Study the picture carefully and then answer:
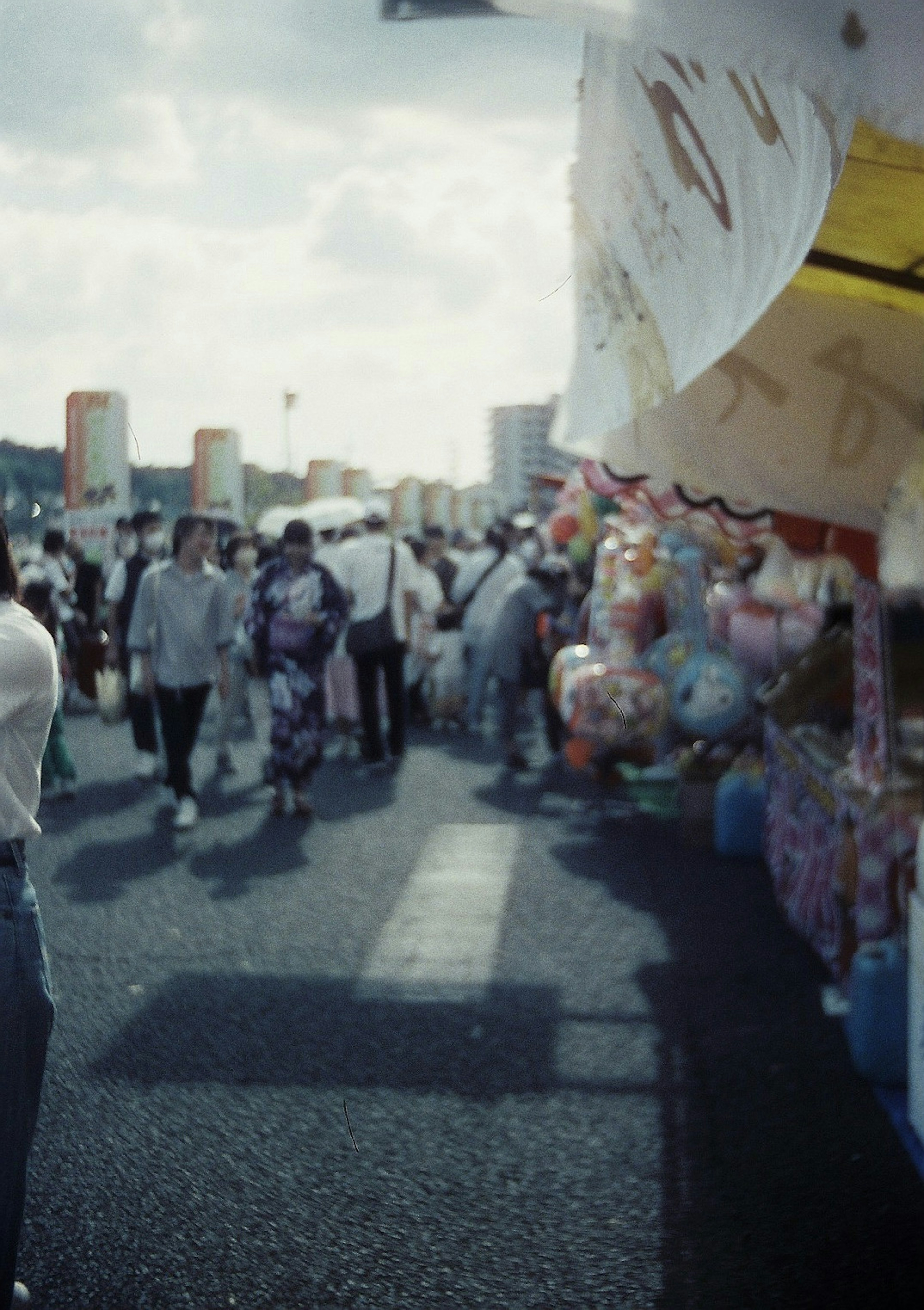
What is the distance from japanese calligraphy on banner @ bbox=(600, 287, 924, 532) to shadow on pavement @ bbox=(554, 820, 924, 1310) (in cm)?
181

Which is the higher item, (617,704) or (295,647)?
(295,647)

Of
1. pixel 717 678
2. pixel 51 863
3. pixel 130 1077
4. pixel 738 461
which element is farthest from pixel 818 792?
pixel 51 863

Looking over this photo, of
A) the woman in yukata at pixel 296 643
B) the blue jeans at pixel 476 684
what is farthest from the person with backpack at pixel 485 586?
the woman in yukata at pixel 296 643

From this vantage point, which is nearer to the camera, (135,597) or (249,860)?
(249,860)

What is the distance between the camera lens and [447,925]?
6.84 meters

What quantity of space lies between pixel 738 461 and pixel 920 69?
3.56m

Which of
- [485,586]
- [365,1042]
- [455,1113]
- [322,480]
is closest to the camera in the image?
[455,1113]

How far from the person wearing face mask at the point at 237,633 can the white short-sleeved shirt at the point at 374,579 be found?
0.77 m

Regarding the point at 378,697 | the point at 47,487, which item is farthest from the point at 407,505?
the point at 47,487

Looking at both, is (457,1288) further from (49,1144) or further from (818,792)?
(818,792)

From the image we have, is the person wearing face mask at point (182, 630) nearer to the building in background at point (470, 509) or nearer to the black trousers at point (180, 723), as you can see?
the black trousers at point (180, 723)

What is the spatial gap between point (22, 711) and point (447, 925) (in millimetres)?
4102

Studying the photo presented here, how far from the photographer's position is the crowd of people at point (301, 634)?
8883mm

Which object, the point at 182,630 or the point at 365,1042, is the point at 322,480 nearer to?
the point at 182,630
